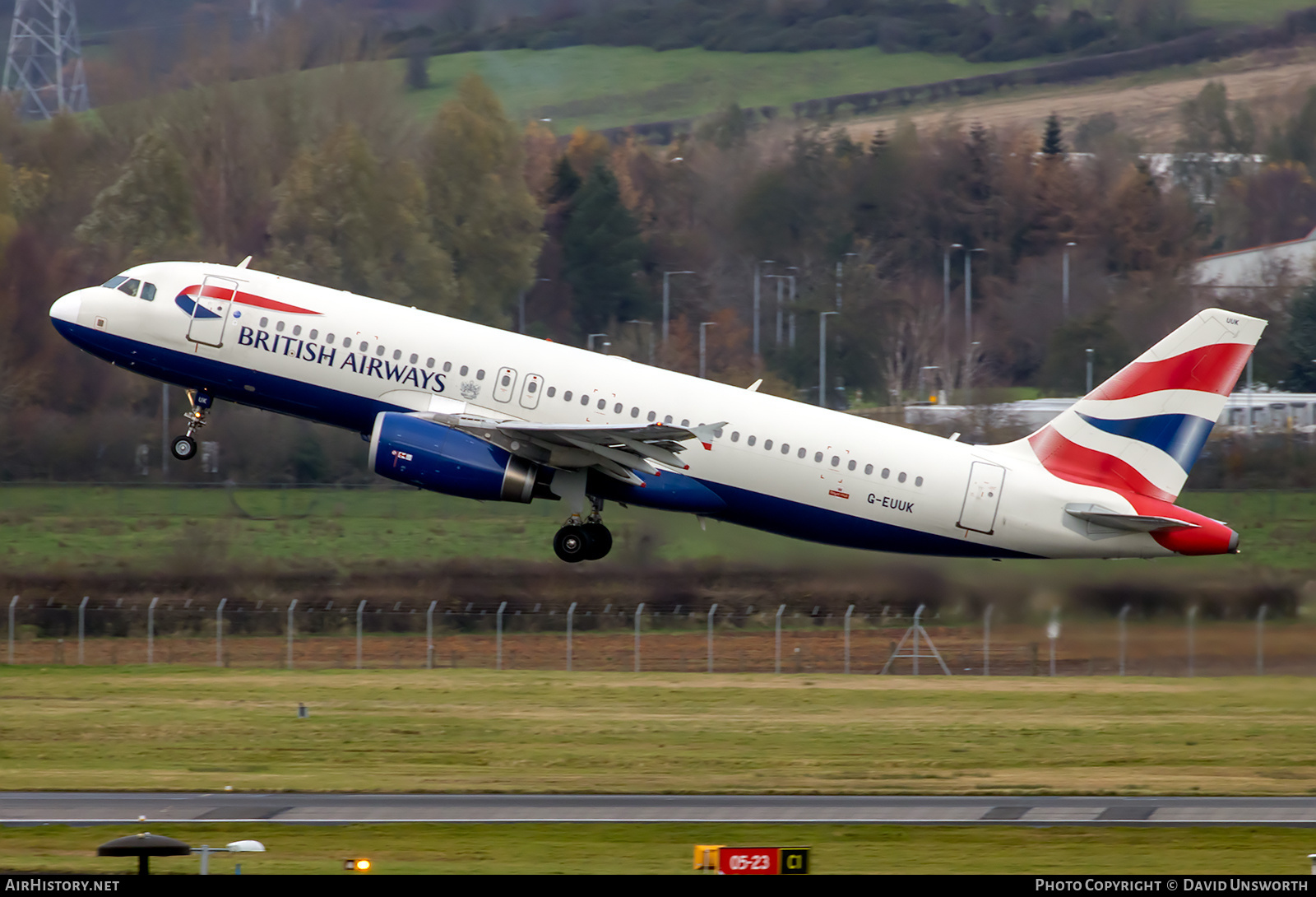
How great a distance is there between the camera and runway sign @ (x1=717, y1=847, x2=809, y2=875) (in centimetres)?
1889

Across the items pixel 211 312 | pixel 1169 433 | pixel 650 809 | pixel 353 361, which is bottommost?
pixel 650 809

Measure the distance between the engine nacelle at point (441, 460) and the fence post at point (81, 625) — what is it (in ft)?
68.4

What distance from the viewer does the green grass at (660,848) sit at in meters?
26.3

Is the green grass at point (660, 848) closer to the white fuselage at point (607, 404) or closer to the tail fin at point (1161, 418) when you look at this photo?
the white fuselage at point (607, 404)

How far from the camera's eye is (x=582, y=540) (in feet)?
126

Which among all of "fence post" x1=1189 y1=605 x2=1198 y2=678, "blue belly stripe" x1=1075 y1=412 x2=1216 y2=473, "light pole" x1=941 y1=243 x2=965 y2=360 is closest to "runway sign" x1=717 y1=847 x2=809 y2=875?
"blue belly stripe" x1=1075 y1=412 x2=1216 y2=473

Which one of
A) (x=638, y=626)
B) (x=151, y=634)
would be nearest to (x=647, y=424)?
(x=638, y=626)

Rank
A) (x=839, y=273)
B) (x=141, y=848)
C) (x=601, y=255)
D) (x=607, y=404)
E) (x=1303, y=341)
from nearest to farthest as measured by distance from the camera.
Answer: (x=141, y=848), (x=607, y=404), (x=1303, y=341), (x=839, y=273), (x=601, y=255)

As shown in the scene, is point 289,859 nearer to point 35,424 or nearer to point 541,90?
point 35,424

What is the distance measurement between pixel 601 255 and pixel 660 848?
85901 mm

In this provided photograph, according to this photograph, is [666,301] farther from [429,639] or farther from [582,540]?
[582,540]

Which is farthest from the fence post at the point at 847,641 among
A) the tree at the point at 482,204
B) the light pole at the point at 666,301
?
the tree at the point at 482,204

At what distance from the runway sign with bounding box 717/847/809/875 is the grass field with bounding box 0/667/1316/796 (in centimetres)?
1403

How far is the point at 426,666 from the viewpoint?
51.1 m
